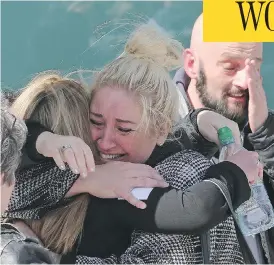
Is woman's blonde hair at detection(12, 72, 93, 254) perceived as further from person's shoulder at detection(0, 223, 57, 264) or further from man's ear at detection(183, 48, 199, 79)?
man's ear at detection(183, 48, 199, 79)

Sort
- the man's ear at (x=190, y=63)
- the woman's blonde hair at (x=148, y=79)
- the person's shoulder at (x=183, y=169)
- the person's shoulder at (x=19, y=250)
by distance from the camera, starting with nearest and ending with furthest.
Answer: the person's shoulder at (x=19, y=250), the person's shoulder at (x=183, y=169), the woman's blonde hair at (x=148, y=79), the man's ear at (x=190, y=63)

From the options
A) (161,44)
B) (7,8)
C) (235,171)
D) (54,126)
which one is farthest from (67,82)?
(7,8)

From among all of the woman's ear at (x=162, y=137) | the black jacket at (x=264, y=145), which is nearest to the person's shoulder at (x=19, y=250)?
the woman's ear at (x=162, y=137)

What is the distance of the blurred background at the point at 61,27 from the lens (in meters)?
2.39

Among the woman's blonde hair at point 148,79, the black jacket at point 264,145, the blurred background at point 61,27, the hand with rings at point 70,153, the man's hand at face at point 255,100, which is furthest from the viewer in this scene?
the blurred background at point 61,27

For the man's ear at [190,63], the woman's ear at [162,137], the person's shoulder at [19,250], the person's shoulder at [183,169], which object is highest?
the man's ear at [190,63]

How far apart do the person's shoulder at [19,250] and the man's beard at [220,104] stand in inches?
38.6

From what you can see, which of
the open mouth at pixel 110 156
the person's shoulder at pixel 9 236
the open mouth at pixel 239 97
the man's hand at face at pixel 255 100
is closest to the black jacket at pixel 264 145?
the man's hand at face at pixel 255 100

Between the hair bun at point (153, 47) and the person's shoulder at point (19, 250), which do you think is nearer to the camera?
the person's shoulder at point (19, 250)

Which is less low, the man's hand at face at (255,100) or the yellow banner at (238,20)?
the yellow banner at (238,20)

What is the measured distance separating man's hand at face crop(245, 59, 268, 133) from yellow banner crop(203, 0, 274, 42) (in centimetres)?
11

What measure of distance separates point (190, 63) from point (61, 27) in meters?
0.56

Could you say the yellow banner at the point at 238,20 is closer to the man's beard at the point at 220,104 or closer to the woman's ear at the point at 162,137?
the man's beard at the point at 220,104

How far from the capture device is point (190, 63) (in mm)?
2268
